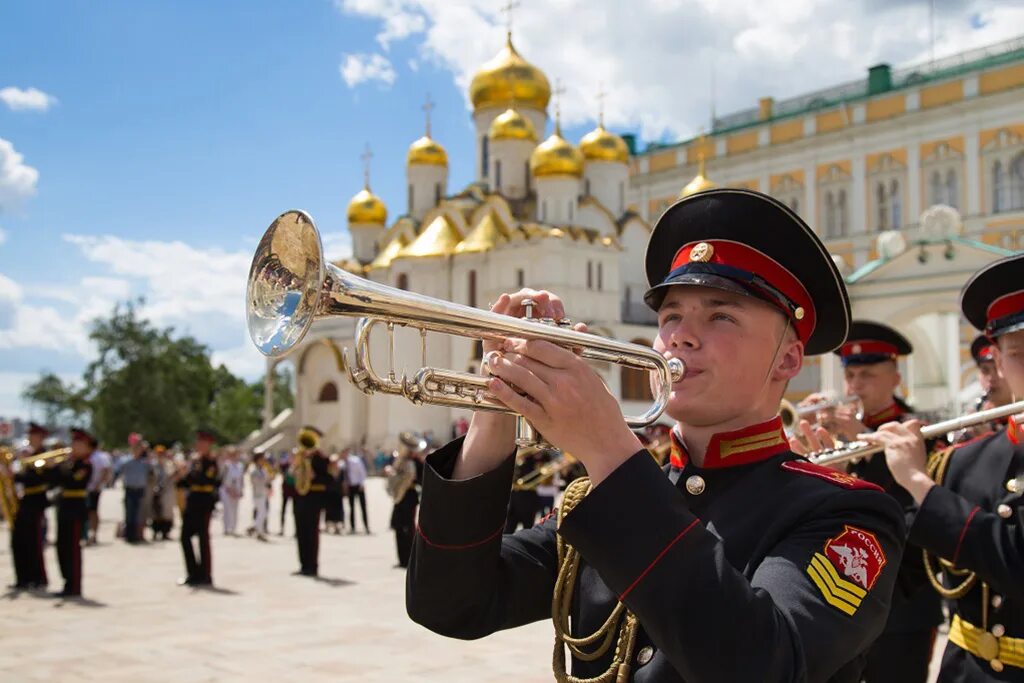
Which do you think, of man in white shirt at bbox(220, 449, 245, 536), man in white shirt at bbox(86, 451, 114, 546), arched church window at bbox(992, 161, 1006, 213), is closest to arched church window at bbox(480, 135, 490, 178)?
arched church window at bbox(992, 161, 1006, 213)

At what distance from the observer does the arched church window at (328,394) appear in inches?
1960

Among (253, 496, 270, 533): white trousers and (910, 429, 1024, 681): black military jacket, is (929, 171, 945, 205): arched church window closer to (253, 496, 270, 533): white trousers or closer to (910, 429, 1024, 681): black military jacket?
(253, 496, 270, 533): white trousers

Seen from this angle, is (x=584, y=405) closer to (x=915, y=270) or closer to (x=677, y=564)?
(x=677, y=564)

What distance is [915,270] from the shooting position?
26172 millimetres

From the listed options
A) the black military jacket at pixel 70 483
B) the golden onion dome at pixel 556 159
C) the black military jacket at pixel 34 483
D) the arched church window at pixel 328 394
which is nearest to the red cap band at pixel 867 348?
the black military jacket at pixel 70 483

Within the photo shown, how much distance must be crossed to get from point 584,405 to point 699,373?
52cm

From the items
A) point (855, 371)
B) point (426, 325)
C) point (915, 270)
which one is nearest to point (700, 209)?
point (426, 325)

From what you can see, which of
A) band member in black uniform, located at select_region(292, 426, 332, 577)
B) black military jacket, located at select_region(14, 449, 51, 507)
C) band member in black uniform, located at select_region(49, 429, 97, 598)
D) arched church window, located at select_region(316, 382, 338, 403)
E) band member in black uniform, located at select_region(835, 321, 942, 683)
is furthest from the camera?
arched church window, located at select_region(316, 382, 338, 403)

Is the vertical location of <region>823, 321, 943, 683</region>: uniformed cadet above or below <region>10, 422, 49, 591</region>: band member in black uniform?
above

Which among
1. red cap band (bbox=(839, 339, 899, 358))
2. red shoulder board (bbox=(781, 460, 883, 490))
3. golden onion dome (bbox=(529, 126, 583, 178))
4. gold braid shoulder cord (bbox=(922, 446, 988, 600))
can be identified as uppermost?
golden onion dome (bbox=(529, 126, 583, 178))

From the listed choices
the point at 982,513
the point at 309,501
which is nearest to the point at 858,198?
the point at 309,501

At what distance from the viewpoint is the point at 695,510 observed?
7.31ft

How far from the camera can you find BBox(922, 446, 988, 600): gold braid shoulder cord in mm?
3420

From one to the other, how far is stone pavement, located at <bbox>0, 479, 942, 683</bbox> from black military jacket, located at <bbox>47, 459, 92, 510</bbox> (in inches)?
43.8
